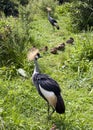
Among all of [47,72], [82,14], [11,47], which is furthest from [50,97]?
[82,14]

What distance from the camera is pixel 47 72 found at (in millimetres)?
6688

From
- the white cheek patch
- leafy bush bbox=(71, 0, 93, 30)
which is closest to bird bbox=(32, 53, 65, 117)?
the white cheek patch

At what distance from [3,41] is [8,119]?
265 cm

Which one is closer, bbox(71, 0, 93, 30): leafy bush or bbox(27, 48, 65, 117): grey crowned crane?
bbox(27, 48, 65, 117): grey crowned crane

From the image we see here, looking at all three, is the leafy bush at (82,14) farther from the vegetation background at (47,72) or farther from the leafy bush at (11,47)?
the leafy bush at (11,47)

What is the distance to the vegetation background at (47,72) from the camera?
4.89m

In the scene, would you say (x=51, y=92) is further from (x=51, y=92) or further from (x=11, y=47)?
(x=11, y=47)

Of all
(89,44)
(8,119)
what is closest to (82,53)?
(89,44)

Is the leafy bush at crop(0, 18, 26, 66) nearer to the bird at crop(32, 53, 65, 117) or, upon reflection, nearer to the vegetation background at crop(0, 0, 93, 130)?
the vegetation background at crop(0, 0, 93, 130)

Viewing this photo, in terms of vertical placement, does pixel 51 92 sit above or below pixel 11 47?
above

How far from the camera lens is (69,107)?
212 inches

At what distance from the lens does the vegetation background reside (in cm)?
489

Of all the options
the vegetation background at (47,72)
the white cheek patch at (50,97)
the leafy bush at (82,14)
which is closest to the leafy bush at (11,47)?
the vegetation background at (47,72)

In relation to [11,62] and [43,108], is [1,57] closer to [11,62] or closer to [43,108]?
[11,62]
